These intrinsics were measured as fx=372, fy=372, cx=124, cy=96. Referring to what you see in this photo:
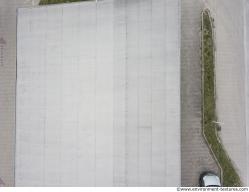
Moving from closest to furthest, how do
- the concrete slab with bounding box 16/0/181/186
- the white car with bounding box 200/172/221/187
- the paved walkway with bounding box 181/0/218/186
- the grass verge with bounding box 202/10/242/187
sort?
the concrete slab with bounding box 16/0/181/186, the white car with bounding box 200/172/221/187, the grass verge with bounding box 202/10/242/187, the paved walkway with bounding box 181/0/218/186

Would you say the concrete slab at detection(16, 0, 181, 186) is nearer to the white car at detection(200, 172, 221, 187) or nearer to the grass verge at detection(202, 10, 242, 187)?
the white car at detection(200, 172, 221, 187)

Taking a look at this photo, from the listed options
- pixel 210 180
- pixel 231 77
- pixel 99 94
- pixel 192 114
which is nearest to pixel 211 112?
pixel 192 114

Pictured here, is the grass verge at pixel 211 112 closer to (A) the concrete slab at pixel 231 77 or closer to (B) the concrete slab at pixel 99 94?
(A) the concrete slab at pixel 231 77

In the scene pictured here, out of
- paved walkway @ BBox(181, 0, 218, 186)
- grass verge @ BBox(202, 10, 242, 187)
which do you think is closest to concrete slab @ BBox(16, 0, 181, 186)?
paved walkway @ BBox(181, 0, 218, 186)

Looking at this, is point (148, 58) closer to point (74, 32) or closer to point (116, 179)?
point (74, 32)

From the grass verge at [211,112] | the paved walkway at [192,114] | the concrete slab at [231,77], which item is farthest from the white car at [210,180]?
the concrete slab at [231,77]
